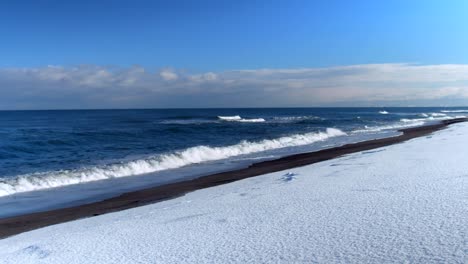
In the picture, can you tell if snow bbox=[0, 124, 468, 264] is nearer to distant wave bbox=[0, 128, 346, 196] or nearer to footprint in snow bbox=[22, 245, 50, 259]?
footprint in snow bbox=[22, 245, 50, 259]

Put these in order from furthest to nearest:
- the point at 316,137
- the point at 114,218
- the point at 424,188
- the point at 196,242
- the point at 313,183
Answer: the point at 316,137 < the point at 313,183 < the point at 114,218 < the point at 424,188 < the point at 196,242

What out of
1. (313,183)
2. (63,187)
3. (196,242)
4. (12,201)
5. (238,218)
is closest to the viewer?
(196,242)

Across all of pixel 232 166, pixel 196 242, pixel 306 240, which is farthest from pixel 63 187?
pixel 306 240

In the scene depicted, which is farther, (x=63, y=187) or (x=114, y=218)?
(x=63, y=187)

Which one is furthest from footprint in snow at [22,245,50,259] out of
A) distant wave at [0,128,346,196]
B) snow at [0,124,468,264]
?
distant wave at [0,128,346,196]

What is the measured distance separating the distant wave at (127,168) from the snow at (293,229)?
21.9ft

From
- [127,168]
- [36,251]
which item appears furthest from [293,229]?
[127,168]

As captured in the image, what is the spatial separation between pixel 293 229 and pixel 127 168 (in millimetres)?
12163

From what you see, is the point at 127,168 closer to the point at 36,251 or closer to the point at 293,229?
the point at 36,251

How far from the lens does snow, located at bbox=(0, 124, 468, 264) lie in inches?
150

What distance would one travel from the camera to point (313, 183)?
7855mm

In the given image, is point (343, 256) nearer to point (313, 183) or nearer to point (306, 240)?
point (306, 240)

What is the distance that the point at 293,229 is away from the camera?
466 centimetres

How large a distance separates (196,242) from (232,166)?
1210 centimetres
